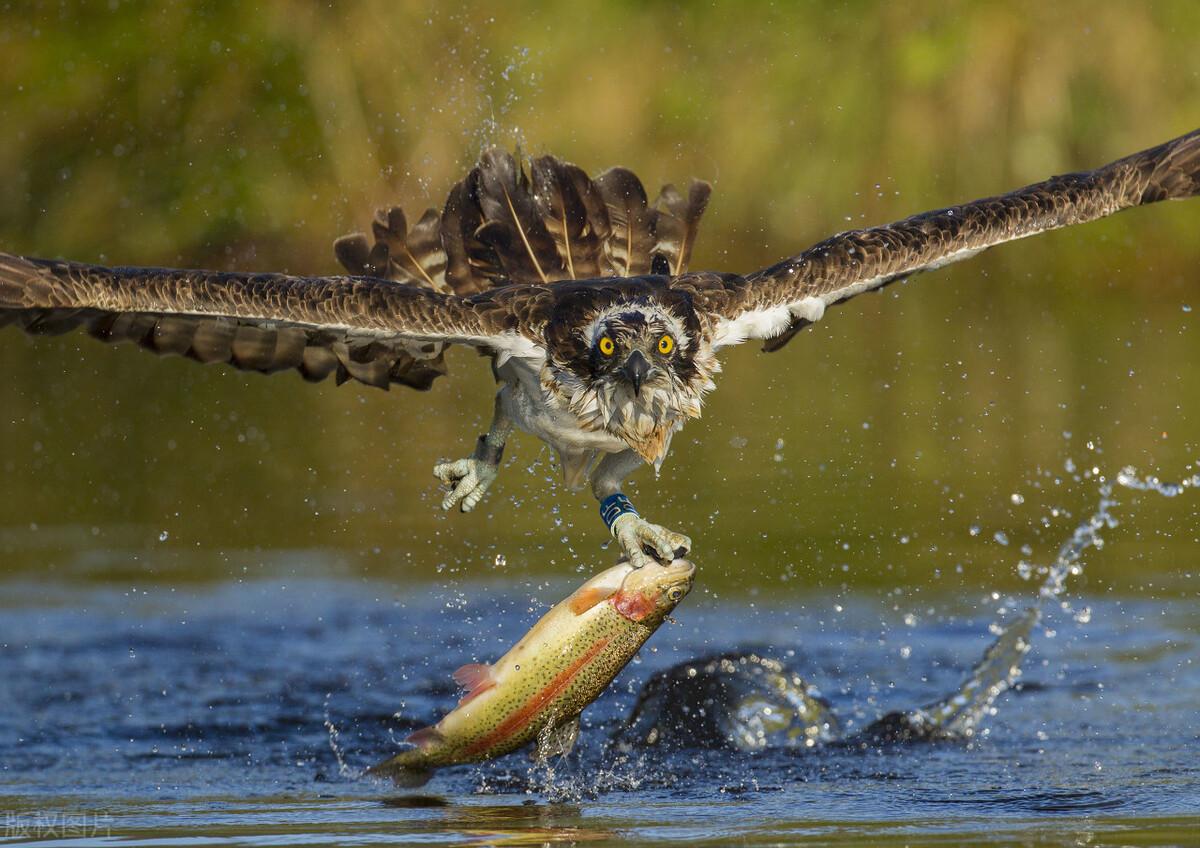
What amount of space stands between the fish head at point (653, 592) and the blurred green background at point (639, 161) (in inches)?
311

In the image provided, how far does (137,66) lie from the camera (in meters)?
23.9

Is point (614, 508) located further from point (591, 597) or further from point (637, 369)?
point (591, 597)

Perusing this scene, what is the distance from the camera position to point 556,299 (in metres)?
9.08

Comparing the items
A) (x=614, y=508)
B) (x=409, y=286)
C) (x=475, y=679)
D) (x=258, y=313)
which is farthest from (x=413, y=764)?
(x=409, y=286)

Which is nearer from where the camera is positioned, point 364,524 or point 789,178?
point 364,524

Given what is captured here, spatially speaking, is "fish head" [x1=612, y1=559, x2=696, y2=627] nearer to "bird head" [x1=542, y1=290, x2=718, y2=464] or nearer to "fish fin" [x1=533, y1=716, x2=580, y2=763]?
"fish fin" [x1=533, y1=716, x2=580, y2=763]

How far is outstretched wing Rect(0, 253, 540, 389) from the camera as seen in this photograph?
28.1 ft

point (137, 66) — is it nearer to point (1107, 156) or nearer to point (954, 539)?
point (1107, 156)

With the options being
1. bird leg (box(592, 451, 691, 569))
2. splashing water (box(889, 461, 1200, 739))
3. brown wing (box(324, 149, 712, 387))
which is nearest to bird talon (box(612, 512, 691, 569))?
bird leg (box(592, 451, 691, 569))

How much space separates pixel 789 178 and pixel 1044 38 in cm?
289

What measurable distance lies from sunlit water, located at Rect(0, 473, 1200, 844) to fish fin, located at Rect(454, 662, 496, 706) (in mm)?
468

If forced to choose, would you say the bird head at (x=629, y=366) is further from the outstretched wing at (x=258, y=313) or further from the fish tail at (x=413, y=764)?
the fish tail at (x=413, y=764)

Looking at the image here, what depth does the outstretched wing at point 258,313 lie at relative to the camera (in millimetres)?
8570

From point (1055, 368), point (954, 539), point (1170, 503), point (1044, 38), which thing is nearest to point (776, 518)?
point (954, 539)
